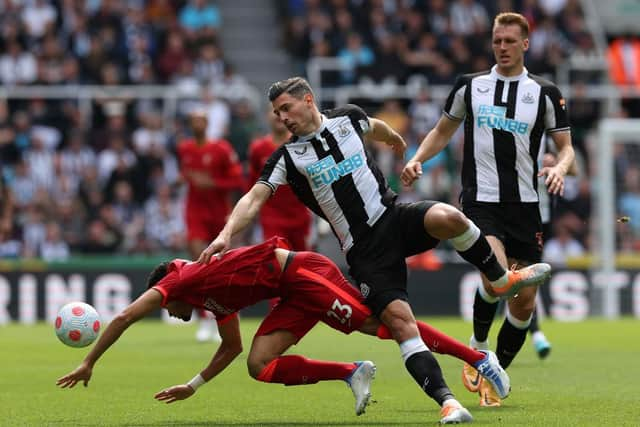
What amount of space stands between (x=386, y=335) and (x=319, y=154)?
1190 mm

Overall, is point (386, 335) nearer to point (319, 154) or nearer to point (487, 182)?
point (319, 154)

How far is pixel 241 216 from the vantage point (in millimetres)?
8406

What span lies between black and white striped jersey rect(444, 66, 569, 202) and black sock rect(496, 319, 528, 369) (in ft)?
3.07

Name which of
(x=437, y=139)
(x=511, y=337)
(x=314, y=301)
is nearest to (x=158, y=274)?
(x=314, y=301)

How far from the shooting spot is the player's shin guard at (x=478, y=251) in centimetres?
845

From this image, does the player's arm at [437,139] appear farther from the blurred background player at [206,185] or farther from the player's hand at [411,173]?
the blurred background player at [206,185]

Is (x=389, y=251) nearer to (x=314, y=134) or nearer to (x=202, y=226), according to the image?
(x=314, y=134)

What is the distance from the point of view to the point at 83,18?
24094 mm

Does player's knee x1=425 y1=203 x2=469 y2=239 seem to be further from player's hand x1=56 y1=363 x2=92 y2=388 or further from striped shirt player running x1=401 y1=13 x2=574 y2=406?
player's hand x1=56 y1=363 x2=92 y2=388

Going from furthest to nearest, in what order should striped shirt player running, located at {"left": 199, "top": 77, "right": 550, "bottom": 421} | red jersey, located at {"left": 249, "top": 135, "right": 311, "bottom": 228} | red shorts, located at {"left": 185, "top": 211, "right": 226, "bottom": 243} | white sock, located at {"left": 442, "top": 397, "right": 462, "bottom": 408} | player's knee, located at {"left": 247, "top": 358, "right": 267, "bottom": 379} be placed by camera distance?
1. red shorts, located at {"left": 185, "top": 211, "right": 226, "bottom": 243}
2. red jersey, located at {"left": 249, "top": 135, "right": 311, "bottom": 228}
3. player's knee, located at {"left": 247, "top": 358, "right": 267, "bottom": 379}
4. striped shirt player running, located at {"left": 199, "top": 77, "right": 550, "bottom": 421}
5. white sock, located at {"left": 442, "top": 397, "right": 462, "bottom": 408}

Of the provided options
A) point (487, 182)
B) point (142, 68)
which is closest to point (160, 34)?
point (142, 68)

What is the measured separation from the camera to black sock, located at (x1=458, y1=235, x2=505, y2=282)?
8516mm

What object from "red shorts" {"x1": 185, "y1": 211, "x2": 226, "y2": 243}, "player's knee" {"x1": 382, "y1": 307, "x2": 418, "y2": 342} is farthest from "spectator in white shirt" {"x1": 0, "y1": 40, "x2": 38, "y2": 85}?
"player's knee" {"x1": 382, "y1": 307, "x2": 418, "y2": 342}

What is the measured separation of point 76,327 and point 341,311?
1.63 metres
